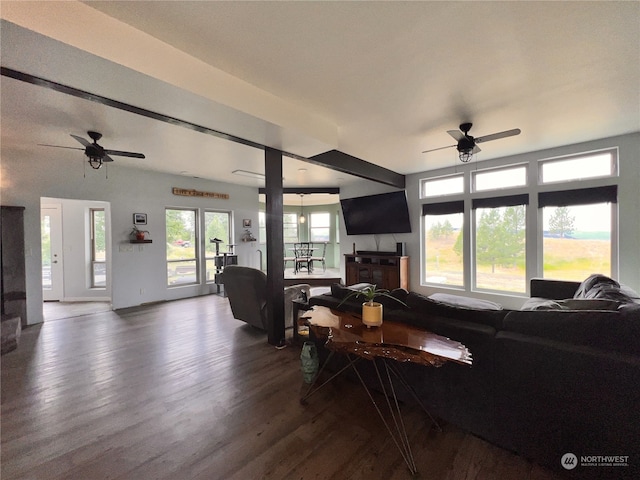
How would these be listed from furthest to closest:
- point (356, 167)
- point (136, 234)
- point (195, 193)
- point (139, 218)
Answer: point (195, 193), point (139, 218), point (136, 234), point (356, 167)

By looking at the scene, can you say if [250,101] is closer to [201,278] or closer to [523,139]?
[523,139]

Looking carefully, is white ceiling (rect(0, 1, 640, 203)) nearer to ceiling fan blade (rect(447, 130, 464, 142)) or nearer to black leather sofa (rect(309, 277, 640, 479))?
ceiling fan blade (rect(447, 130, 464, 142))

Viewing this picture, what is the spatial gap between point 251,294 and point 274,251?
2.62ft

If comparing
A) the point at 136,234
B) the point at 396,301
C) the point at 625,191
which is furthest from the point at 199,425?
the point at 625,191

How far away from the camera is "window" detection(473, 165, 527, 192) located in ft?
15.4

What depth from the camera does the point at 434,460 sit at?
1.57 meters

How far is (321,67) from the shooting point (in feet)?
6.85

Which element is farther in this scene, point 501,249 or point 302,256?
point 302,256

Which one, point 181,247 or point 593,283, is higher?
point 181,247

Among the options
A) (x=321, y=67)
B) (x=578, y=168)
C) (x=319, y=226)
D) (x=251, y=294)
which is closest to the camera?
(x=321, y=67)

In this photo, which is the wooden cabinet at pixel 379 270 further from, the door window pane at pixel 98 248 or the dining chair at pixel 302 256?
the door window pane at pixel 98 248

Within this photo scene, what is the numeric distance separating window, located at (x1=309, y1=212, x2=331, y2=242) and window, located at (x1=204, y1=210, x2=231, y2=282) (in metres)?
3.81

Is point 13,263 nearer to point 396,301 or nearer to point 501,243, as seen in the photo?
point 396,301

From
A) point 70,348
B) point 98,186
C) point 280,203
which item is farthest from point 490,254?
point 98,186
